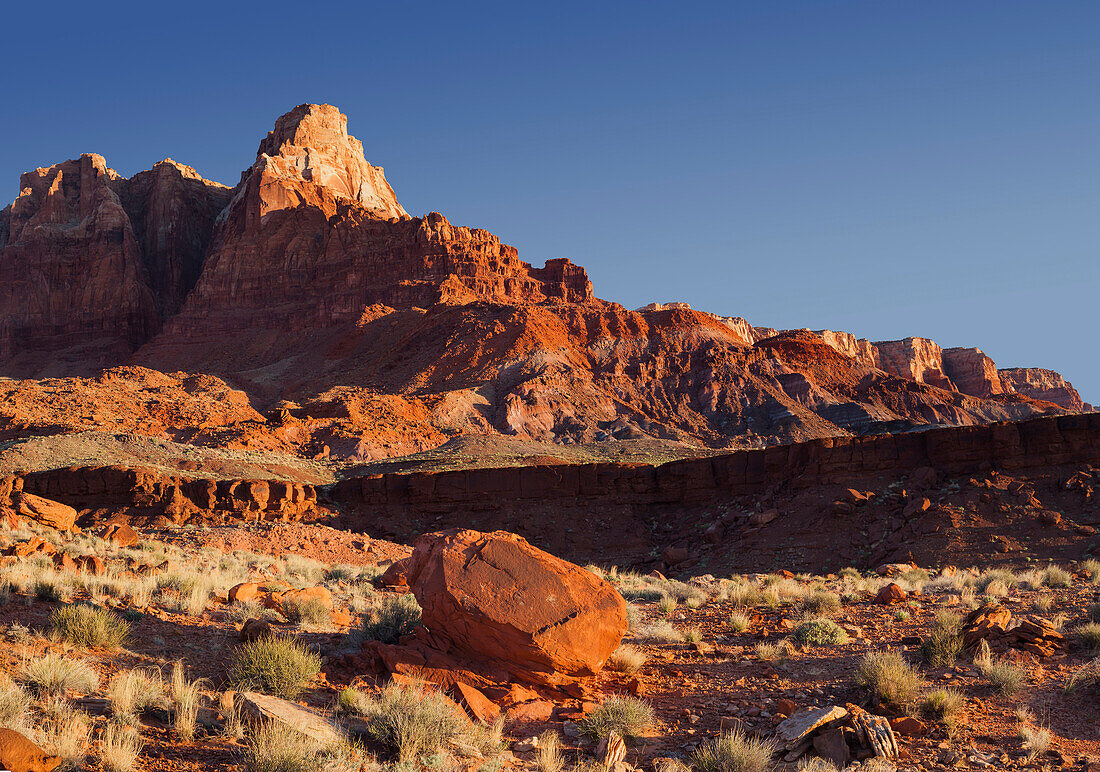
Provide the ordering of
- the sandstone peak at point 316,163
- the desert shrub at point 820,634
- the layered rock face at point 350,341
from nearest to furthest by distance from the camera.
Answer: the desert shrub at point 820,634, the layered rock face at point 350,341, the sandstone peak at point 316,163

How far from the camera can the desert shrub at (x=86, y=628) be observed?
811 centimetres

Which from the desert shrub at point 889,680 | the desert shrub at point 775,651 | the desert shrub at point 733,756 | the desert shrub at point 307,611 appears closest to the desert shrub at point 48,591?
the desert shrub at point 307,611

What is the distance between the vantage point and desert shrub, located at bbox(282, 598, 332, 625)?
34.9 feet

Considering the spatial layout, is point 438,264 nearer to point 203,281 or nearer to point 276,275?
point 276,275

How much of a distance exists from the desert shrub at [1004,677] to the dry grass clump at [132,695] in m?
8.11

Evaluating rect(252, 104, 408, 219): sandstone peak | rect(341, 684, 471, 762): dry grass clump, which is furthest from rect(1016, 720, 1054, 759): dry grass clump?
rect(252, 104, 408, 219): sandstone peak

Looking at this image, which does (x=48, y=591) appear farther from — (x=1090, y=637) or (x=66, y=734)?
(x=1090, y=637)

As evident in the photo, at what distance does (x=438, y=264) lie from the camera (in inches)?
3898

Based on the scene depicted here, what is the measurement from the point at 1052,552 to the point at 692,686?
54.4ft

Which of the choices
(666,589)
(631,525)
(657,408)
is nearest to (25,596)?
(666,589)

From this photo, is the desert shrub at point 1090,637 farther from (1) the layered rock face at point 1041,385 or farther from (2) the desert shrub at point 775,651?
(1) the layered rock face at point 1041,385

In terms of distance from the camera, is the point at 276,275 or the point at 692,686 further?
the point at 276,275

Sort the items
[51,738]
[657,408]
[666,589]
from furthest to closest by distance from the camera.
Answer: [657,408]
[666,589]
[51,738]

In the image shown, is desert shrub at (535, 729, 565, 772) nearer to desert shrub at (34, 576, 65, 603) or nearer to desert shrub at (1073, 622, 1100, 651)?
desert shrub at (34, 576, 65, 603)
